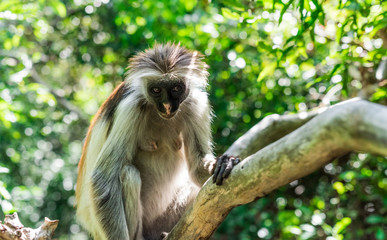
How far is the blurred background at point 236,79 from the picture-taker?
5.85 m

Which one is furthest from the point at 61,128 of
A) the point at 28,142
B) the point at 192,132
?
the point at 192,132

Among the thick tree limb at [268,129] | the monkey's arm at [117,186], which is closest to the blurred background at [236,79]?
the thick tree limb at [268,129]

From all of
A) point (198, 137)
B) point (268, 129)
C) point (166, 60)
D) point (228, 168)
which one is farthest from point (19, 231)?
point (268, 129)

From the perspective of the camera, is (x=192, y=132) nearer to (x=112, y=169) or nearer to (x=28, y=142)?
(x=112, y=169)

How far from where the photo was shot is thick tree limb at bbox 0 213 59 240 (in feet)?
16.3

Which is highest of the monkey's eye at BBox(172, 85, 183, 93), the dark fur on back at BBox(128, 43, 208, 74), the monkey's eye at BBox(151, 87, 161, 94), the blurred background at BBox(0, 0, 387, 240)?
the dark fur on back at BBox(128, 43, 208, 74)

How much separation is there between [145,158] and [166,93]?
886 mm

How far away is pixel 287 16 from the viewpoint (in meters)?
6.54

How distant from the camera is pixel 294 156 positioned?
3162mm

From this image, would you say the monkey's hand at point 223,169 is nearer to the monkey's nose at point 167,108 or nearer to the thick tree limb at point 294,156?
the thick tree limb at point 294,156

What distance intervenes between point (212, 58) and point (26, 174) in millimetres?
7446

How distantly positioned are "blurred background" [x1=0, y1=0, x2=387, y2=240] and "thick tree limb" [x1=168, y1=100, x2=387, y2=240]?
1729 millimetres

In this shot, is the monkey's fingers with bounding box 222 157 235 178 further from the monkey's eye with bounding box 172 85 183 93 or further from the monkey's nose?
the monkey's eye with bounding box 172 85 183 93

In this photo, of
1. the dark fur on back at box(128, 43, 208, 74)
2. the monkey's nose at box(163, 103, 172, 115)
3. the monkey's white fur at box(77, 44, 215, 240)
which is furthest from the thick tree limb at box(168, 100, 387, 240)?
the dark fur on back at box(128, 43, 208, 74)
